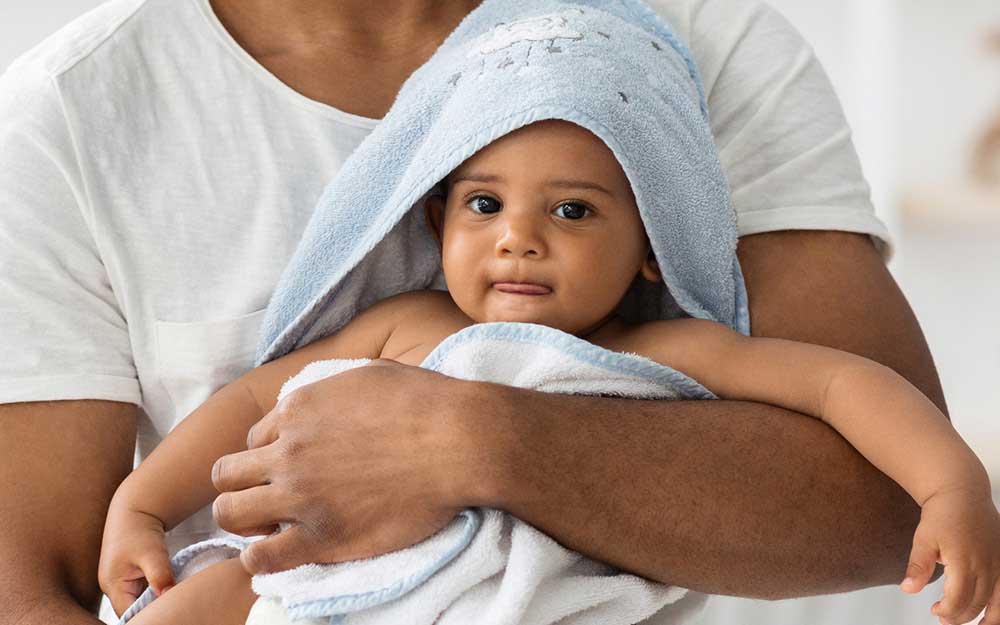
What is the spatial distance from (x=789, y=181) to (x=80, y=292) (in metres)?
0.76

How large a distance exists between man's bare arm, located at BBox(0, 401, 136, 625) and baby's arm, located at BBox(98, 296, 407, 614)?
60mm

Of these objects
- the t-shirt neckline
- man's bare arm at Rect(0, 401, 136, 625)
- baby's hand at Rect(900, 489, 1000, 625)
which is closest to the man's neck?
the t-shirt neckline

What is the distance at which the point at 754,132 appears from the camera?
1.45 m

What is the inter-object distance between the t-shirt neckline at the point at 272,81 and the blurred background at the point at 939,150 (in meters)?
1.63

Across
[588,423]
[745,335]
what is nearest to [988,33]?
[745,335]

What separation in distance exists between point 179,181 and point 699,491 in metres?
0.67

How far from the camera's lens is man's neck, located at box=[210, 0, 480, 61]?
1.50 metres

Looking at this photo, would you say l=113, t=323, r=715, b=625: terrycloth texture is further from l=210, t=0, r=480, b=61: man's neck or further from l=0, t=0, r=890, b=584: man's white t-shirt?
l=210, t=0, r=480, b=61: man's neck

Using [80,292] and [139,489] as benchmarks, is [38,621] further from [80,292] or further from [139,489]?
[80,292]

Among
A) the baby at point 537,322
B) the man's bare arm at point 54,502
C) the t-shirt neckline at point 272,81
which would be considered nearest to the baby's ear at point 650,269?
the baby at point 537,322

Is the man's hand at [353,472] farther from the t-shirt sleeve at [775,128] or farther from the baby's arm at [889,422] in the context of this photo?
the t-shirt sleeve at [775,128]

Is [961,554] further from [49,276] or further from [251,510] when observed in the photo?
[49,276]

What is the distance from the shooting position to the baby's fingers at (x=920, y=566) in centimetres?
100

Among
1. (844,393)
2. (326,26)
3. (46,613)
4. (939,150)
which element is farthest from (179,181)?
(939,150)
